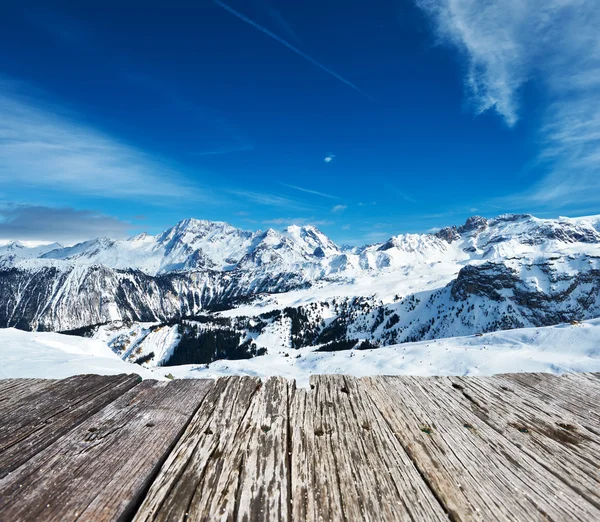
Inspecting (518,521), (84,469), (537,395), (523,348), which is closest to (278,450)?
(84,469)

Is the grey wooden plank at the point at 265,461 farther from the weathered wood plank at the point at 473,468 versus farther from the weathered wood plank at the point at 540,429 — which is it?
the weathered wood plank at the point at 540,429

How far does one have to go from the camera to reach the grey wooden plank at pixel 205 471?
181 cm

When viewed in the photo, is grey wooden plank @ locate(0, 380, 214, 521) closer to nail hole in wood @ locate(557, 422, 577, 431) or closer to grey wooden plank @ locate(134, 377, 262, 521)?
grey wooden plank @ locate(134, 377, 262, 521)

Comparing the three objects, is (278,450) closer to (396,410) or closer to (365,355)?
(396,410)

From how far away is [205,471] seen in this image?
217 centimetres

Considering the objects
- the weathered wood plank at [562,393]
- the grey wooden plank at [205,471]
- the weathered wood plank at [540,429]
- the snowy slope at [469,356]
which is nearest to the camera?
the grey wooden plank at [205,471]

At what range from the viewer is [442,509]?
1881mm

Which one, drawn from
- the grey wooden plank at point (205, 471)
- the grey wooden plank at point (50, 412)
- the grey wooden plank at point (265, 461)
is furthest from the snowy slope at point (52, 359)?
the grey wooden plank at point (265, 461)

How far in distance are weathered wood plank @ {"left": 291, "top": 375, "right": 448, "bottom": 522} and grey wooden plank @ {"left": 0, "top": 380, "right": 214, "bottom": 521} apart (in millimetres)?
1008

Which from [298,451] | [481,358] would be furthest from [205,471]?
[481,358]

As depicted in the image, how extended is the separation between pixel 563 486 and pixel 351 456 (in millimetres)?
1361

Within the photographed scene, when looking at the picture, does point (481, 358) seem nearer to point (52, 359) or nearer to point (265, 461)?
point (52, 359)

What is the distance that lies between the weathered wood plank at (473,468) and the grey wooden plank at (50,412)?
283 centimetres

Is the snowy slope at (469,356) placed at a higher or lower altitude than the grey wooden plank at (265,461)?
lower
